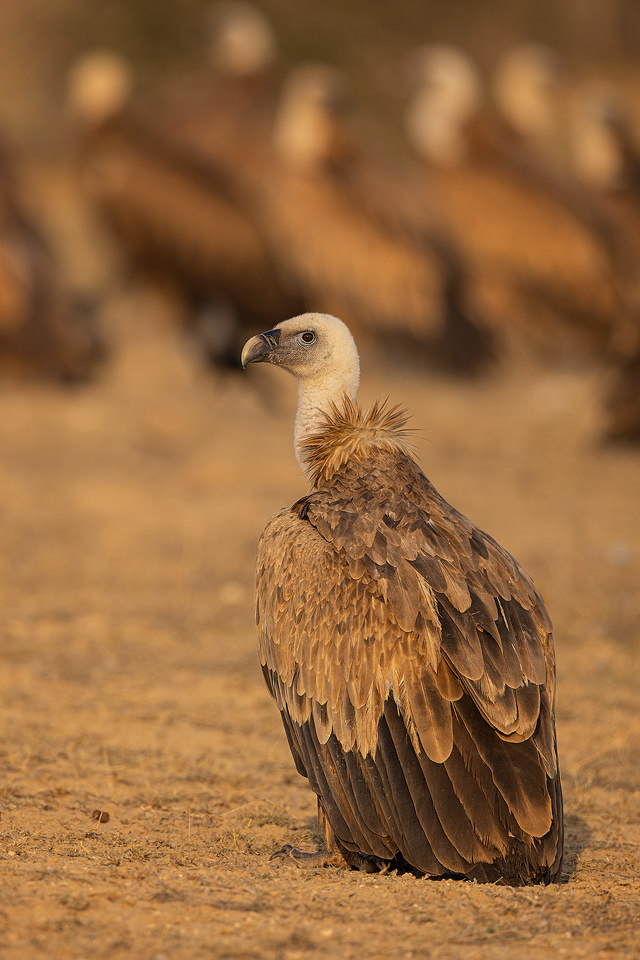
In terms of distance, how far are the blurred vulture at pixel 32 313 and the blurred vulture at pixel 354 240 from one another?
92.1 inches

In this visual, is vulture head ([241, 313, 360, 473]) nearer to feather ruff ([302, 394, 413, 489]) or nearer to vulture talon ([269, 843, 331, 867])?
feather ruff ([302, 394, 413, 489])

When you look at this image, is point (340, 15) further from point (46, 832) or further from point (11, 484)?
point (46, 832)

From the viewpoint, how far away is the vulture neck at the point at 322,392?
4.39 m

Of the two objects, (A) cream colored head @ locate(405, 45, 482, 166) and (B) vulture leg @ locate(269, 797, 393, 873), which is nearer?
(B) vulture leg @ locate(269, 797, 393, 873)

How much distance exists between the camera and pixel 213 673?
610 centimetres

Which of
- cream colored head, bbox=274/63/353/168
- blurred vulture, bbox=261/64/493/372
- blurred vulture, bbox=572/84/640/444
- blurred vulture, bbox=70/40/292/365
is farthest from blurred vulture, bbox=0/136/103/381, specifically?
blurred vulture, bbox=572/84/640/444

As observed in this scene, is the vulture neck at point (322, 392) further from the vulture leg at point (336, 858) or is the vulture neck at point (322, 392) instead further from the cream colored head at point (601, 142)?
the cream colored head at point (601, 142)

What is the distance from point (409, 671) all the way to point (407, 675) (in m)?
0.01

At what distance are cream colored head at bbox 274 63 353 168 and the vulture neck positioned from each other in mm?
8534

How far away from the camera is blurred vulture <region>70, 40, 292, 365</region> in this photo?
1227cm

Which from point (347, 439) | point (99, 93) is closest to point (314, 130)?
point (99, 93)

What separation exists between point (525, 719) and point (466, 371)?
1041 centimetres

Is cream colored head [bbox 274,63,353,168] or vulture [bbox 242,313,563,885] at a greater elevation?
cream colored head [bbox 274,63,353,168]

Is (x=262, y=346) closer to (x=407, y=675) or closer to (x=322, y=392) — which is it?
(x=322, y=392)
